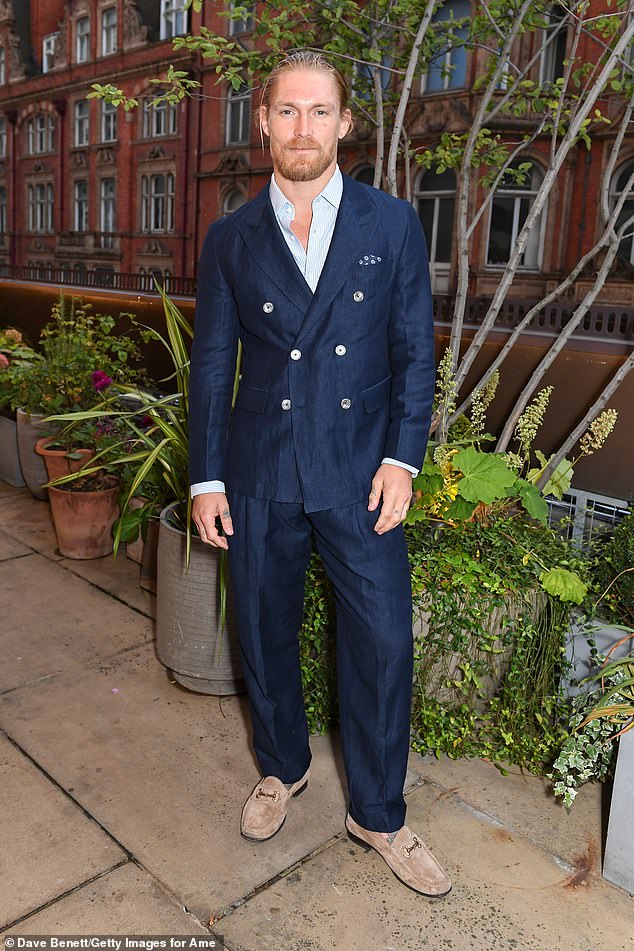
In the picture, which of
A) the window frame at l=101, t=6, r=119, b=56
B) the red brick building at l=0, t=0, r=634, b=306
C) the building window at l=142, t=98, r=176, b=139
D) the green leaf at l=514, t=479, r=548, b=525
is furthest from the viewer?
the window frame at l=101, t=6, r=119, b=56

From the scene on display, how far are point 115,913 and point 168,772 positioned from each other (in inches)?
23.8

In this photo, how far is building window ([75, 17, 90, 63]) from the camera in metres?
21.9

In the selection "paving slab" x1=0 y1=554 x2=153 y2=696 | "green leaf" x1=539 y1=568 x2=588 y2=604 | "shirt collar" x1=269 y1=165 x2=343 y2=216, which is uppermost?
"shirt collar" x1=269 y1=165 x2=343 y2=216

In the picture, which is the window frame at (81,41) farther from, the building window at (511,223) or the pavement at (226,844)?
the pavement at (226,844)

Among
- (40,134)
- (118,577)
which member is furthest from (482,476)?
(40,134)

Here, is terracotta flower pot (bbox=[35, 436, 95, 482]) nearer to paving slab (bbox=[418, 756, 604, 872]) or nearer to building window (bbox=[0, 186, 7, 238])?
A: paving slab (bbox=[418, 756, 604, 872])

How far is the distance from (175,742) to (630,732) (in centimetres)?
138

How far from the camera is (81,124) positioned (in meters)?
22.6

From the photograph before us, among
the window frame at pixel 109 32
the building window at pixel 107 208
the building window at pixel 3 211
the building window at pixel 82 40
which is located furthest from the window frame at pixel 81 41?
the building window at pixel 3 211

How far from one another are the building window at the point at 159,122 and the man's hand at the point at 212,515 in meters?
19.6

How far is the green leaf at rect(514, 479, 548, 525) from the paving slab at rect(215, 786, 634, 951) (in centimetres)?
107

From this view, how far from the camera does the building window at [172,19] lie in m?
19.0

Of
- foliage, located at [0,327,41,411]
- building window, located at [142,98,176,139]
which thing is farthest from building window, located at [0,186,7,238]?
foliage, located at [0,327,41,411]

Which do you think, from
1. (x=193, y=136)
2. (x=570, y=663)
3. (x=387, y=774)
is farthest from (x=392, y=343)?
(x=193, y=136)
